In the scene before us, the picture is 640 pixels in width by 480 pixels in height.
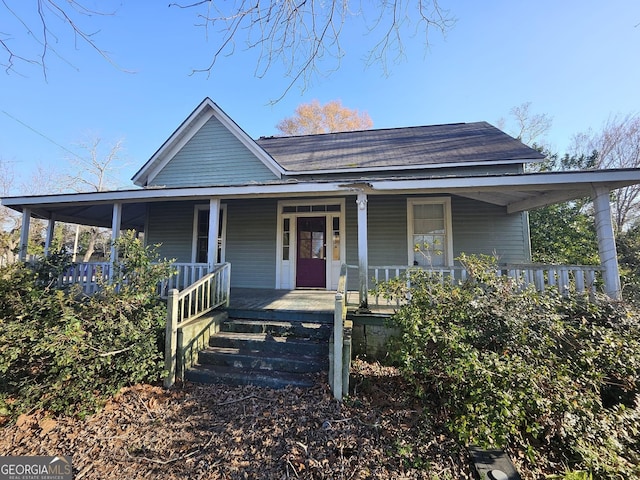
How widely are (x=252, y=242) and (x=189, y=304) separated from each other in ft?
13.6

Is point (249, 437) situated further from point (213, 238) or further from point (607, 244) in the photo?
point (607, 244)

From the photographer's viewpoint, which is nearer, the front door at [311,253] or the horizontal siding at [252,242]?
the front door at [311,253]

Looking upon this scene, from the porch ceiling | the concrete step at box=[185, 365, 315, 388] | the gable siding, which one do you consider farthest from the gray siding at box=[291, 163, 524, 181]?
the porch ceiling

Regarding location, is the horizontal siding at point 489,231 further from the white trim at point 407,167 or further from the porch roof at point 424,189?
the white trim at point 407,167

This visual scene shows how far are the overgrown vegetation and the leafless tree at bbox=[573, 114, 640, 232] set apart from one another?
81.7 feet

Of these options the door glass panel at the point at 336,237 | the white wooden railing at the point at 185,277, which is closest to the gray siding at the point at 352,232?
the door glass panel at the point at 336,237

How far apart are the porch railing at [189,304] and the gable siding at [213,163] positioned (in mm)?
4036

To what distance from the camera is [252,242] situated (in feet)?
27.6

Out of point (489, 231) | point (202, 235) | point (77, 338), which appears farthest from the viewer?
point (202, 235)

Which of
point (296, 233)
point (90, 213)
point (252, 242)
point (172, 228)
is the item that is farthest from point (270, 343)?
point (90, 213)

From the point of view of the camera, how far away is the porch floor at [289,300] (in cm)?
525

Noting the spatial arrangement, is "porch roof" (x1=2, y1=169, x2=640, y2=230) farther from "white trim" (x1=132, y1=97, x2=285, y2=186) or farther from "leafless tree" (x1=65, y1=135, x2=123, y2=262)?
"leafless tree" (x1=65, y1=135, x2=123, y2=262)

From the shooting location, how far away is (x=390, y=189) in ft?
17.5

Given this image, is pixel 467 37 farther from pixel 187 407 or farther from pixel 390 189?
pixel 187 407
